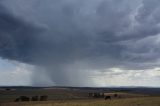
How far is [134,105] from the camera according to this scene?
60219 millimetres

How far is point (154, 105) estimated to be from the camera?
60.1 m

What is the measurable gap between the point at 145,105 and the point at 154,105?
197 cm

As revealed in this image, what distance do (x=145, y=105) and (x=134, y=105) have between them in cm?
237

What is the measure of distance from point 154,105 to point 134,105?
434cm

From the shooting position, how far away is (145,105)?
60062 millimetres
